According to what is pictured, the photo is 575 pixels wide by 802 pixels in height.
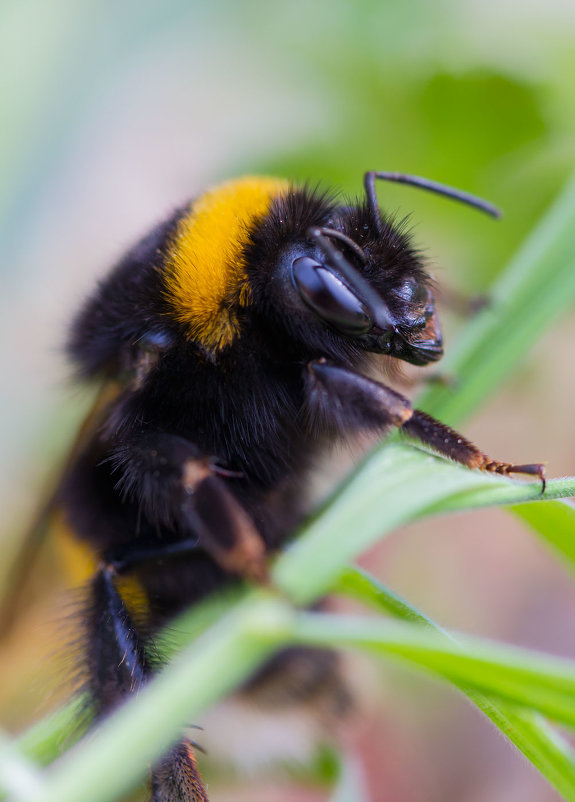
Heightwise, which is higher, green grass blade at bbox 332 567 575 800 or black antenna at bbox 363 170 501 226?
black antenna at bbox 363 170 501 226

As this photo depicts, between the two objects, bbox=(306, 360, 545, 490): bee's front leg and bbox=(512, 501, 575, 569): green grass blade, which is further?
bbox=(306, 360, 545, 490): bee's front leg

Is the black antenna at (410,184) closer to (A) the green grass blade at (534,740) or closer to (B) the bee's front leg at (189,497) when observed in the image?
(B) the bee's front leg at (189,497)

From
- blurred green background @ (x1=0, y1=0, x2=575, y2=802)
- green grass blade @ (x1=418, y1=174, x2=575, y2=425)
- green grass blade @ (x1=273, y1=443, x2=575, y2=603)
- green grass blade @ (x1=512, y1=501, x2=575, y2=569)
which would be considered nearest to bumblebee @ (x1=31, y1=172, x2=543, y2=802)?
green grass blade @ (x1=512, y1=501, x2=575, y2=569)

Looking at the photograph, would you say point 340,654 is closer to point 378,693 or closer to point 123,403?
point 378,693

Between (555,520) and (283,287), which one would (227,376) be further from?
(555,520)

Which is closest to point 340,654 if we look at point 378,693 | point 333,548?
point 378,693

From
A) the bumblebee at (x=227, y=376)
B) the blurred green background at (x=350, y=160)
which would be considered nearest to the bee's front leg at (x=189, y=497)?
the bumblebee at (x=227, y=376)

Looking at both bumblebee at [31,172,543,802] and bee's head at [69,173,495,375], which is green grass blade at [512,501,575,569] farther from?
bee's head at [69,173,495,375]
